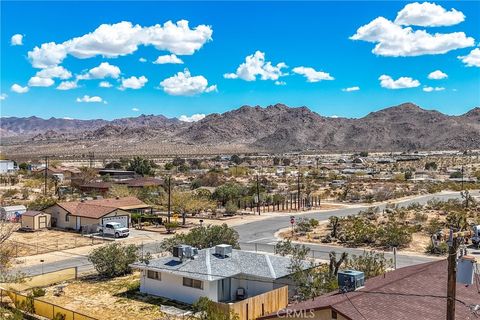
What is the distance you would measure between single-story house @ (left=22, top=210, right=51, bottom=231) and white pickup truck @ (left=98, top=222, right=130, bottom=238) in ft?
22.3

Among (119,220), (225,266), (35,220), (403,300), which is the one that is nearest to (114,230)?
(119,220)

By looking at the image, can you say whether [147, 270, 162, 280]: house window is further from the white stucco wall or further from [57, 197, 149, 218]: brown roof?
[57, 197, 149, 218]: brown roof

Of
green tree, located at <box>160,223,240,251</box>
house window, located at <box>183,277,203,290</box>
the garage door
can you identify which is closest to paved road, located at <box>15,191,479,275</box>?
green tree, located at <box>160,223,240,251</box>

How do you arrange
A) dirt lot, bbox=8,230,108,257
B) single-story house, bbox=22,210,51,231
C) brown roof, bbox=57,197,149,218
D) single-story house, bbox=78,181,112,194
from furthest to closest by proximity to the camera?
single-story house, bbox=78,181,112,194 → single-story house, bbox=22,210,51,231 → brown roof, bbox=57,197,149,218 → dirt lot, bbox=8,230,108,257

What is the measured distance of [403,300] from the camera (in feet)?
55.9

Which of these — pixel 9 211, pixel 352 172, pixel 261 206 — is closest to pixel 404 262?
pixel 261 206

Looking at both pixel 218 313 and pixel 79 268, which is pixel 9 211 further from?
pixel 218 313

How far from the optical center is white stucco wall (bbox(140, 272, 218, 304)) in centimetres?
2605

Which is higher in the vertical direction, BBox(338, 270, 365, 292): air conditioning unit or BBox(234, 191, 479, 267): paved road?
BBox(338, 270, 365, 292): air conditioning unit

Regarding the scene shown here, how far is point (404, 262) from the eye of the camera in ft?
119

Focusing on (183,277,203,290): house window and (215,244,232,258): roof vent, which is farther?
(215,244,232,258): roof vent

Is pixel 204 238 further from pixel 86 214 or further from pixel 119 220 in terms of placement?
pixel 86 214

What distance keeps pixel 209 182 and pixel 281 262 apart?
63971mm

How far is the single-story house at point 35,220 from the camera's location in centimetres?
5138
